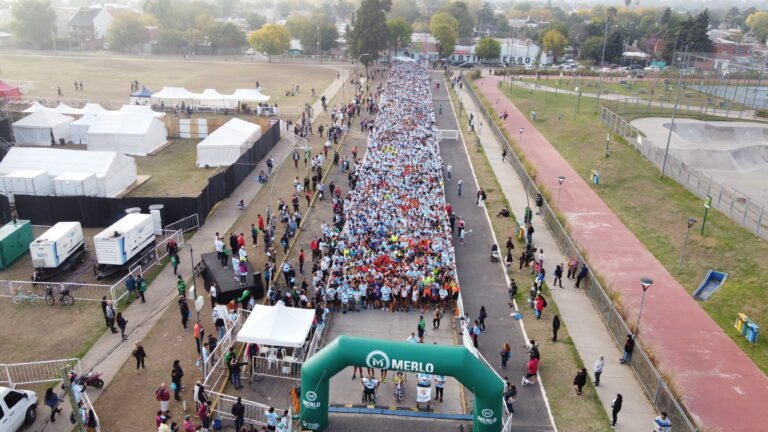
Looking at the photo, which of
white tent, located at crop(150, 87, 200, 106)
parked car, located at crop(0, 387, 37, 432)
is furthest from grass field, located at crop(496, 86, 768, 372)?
white tent, located at crop(150, 87, 200, 106)

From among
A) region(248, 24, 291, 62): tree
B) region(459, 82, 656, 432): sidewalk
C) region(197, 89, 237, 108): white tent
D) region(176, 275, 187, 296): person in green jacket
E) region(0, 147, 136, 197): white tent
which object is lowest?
region(459, 82, 656, 432): sidewalk

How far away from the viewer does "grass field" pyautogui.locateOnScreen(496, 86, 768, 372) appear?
2310cm

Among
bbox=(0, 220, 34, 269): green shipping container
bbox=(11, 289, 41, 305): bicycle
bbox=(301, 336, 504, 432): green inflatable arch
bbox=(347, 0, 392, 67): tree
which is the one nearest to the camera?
bbox=(301, 336, 504, 432): green inflatable arch

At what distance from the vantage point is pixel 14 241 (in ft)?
86.4

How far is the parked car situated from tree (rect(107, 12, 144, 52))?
406ft

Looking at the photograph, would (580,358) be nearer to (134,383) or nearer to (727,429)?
(727,429)

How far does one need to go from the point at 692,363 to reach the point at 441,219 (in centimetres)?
1308

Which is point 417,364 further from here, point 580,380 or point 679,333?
point 679,333

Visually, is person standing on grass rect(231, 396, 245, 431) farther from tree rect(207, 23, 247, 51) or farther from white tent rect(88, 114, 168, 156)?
tree rect(207, 23, 247, 51)

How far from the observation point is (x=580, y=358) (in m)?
19.7

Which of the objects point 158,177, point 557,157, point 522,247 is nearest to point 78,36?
point 158,177

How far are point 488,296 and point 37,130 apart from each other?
38.6 meters

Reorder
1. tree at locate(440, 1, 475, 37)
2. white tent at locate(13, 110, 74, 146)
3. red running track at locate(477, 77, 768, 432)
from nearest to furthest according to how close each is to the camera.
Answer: red running track at locate(477, 77, 768, 432) < white tent at locate(13, 110, 74, 146) < tree at locate(440, 1, 475, 37)

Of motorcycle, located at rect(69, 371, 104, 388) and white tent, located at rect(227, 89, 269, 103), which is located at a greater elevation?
white tent, located at rect(227, 89, 269, 103)
